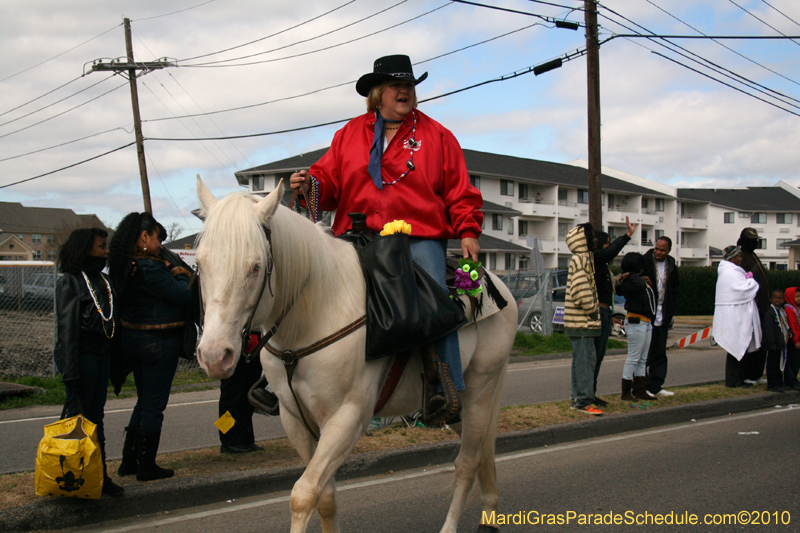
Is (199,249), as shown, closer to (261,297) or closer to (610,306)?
(261,297)

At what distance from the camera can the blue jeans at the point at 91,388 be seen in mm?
4602

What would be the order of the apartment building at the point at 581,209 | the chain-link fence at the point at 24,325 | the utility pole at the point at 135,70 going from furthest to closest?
the apartment building at the point at 581,209 < the utility pole at the point at 135,70 < the chain-link fence at the point at 24,325

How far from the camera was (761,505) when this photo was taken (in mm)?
4754

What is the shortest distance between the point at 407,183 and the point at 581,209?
62253 mm

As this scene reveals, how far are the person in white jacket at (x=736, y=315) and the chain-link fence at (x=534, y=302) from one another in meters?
8.80

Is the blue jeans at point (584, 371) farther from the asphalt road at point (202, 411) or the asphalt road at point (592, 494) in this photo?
the asphalt road at point (202, 411)

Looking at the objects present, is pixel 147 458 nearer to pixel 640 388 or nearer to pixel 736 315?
pixel 640 388

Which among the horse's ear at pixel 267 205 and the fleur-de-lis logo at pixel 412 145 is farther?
the fleur-de-lis logo at pixel 412 145

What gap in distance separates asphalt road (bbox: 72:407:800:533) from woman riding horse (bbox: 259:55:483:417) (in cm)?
162

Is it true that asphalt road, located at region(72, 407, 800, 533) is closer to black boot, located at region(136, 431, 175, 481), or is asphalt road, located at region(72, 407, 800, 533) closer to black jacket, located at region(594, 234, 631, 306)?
black boot, located at region(136, 431, 175, 481)

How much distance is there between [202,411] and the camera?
30.4 ft

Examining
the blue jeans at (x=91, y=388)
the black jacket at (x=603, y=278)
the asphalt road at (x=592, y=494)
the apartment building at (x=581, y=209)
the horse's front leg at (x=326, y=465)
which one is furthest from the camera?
the apartment building at (x=581, y=209)

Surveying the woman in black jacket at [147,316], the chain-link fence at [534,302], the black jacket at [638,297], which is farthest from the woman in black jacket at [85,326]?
the chain-link fence at [534,302]

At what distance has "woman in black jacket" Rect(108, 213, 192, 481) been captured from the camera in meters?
5.02
